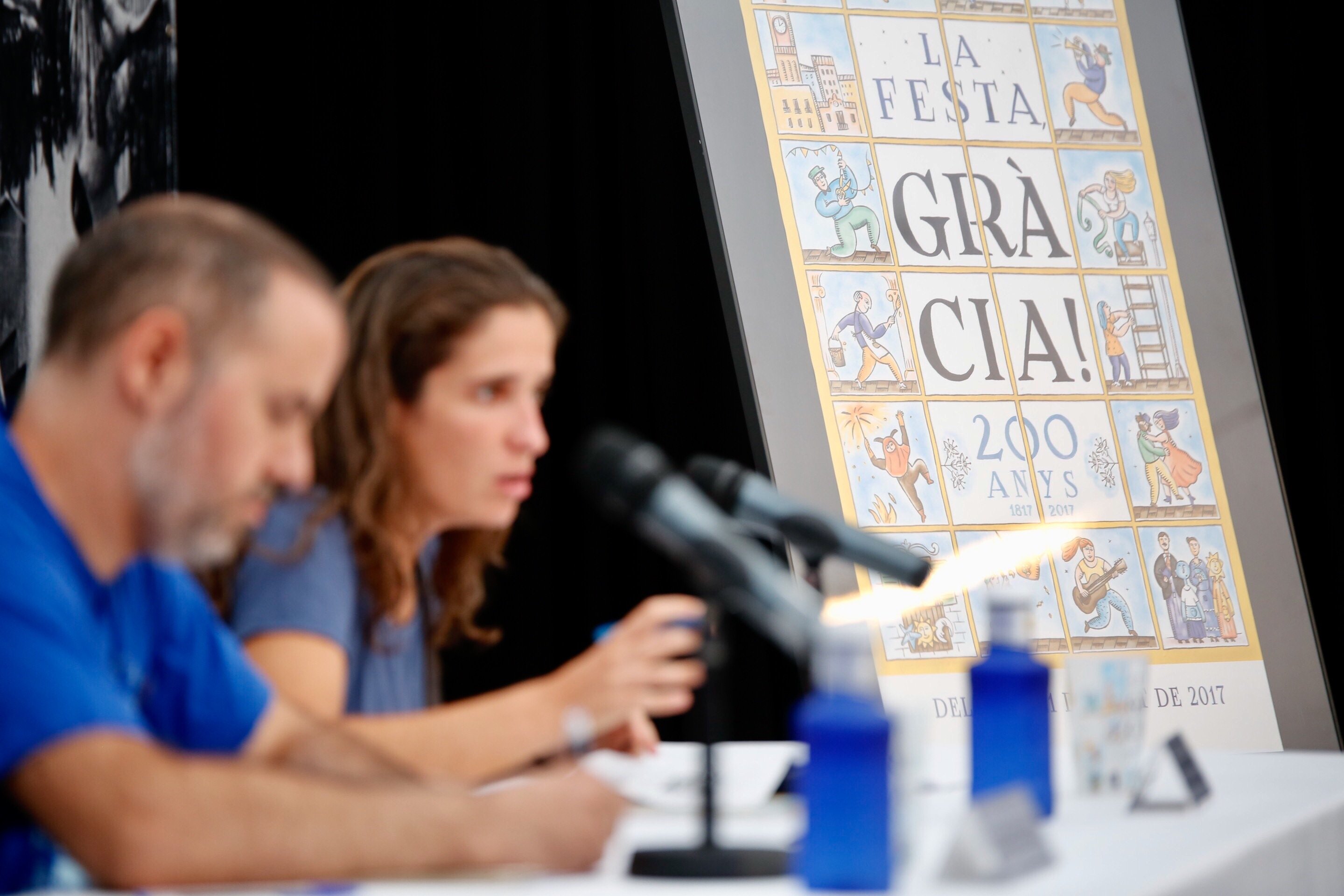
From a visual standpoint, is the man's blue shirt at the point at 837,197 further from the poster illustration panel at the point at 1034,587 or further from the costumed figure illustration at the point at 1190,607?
the costumed figure illustration at the point at 1190,607

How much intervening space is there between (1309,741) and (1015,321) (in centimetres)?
81

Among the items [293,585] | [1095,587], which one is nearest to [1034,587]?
[1095,587]

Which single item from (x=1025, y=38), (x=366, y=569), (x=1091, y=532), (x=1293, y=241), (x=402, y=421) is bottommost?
(x=1091, y=532)

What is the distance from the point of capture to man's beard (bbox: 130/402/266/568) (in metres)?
0.79

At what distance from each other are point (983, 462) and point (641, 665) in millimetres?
1401

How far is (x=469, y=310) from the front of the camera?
4.22 ft

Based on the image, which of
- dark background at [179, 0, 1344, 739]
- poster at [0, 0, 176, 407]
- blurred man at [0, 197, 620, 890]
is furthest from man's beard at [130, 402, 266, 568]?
dark background at [179, 0, 1344, 739]

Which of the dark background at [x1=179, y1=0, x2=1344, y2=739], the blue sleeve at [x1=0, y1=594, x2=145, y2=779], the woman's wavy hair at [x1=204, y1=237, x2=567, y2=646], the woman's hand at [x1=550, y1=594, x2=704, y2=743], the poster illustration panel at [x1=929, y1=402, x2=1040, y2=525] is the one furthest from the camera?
the dark background at [x1=179, y1=0, x2=1344, y2=739]

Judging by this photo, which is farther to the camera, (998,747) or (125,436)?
(998,747)

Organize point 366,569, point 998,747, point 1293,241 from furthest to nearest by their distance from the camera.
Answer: point 1293,241
point 366,569
point 998,747

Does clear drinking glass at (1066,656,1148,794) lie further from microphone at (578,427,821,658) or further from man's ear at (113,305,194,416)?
man's ear at (113,305,194,416)

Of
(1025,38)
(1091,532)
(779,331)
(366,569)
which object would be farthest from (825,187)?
(366,569)

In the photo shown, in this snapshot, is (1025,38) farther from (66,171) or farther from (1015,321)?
(66,171)

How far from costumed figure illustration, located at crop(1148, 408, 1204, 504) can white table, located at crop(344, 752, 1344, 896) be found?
99cm
